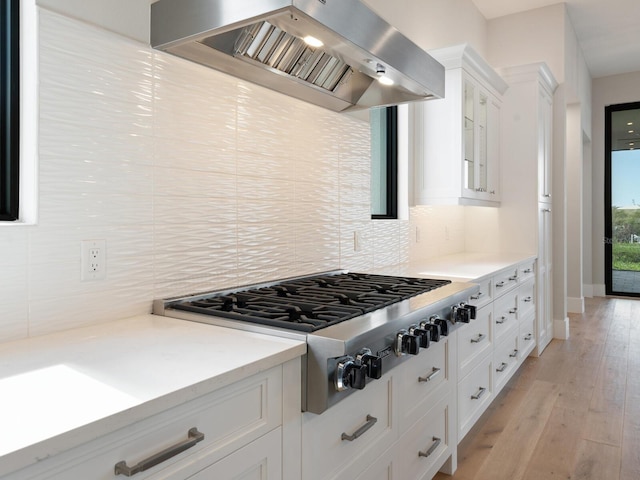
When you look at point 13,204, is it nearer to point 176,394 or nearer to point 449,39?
point 176,394

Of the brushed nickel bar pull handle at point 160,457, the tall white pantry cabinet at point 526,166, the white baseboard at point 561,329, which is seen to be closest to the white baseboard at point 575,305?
the white baseboard at point 561,329

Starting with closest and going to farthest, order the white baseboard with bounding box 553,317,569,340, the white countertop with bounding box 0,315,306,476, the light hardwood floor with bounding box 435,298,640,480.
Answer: the white countertop with bounding box 0,315,306,476 → the light hardwood floor with bounding box 435,298,640,480 → the white baseboard with bounding box 553,317,569,340

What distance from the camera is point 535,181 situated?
3924 mm

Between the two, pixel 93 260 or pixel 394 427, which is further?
pixel 394 427

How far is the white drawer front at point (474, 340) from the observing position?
2.25 m

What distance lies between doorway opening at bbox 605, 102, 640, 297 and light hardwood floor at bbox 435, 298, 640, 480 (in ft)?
10.1

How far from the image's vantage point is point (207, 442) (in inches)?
37.7

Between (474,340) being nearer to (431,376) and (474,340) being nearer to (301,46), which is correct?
(431,376)

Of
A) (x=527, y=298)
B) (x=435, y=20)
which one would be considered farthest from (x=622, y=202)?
(x=435, y=20)

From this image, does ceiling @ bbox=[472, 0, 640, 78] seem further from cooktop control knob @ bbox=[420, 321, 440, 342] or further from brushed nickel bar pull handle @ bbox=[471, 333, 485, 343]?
cooktop control knob @ bbox=[420, 321, 440, 342]

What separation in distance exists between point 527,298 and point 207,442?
3253mm

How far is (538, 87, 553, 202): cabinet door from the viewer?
4.00m

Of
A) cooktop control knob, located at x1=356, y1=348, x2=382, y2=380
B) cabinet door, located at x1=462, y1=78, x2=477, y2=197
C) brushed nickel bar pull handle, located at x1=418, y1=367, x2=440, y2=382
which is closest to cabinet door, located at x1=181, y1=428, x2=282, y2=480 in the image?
cooktop control knob, located at x1=356, y1=348, x2=382, y2=380

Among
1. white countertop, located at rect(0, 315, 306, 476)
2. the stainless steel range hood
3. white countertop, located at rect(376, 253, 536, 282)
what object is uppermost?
the stainless steel range hood
